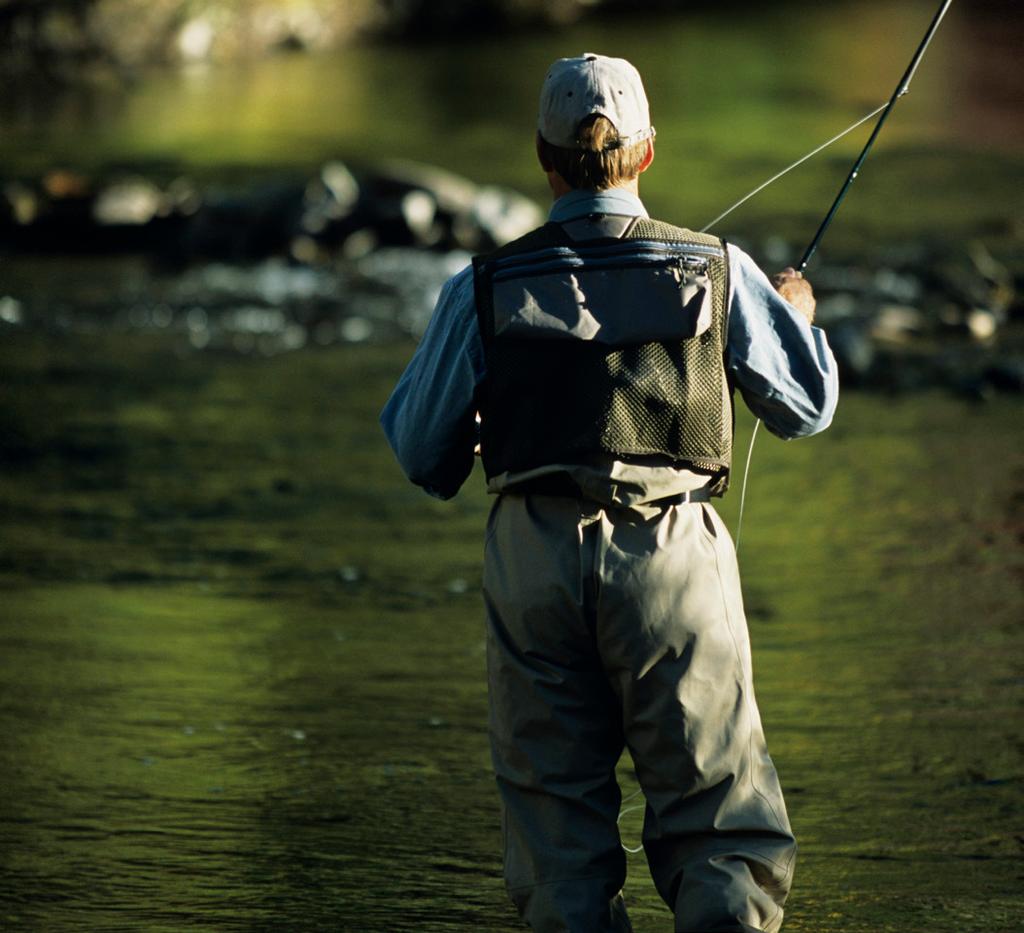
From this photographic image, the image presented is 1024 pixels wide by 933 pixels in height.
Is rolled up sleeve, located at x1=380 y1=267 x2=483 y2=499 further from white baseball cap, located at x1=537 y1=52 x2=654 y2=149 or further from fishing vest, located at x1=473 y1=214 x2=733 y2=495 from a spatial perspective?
white baseball cap, located at x1=537 y1=52 x2=654 y2=149

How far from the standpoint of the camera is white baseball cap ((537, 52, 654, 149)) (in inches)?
139

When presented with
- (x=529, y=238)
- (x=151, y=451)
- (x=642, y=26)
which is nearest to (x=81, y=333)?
(x=151, y=451)

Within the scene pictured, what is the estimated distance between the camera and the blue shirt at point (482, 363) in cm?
358

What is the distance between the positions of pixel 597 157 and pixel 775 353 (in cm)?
45

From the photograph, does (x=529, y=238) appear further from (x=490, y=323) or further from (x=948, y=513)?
(x=948, y=513)

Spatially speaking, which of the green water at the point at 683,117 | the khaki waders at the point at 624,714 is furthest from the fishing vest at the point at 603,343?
the green water at the point at 683,117

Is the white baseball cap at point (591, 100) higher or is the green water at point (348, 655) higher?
the white baseball cap at point (591, 100)

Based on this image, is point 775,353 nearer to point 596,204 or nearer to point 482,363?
point 596,204

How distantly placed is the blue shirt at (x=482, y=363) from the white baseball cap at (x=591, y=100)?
10 centimetres

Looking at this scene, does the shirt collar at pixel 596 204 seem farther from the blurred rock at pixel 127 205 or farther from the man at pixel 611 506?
the blurred rock at pixel 127 205

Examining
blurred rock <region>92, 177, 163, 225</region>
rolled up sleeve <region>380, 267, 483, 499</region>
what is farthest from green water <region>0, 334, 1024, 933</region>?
blurred rock <region>92, 177, 163, 225</region>

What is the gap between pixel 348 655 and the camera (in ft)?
20.5

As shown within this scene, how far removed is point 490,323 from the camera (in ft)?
11.6

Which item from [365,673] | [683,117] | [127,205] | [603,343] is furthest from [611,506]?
[683,117]
